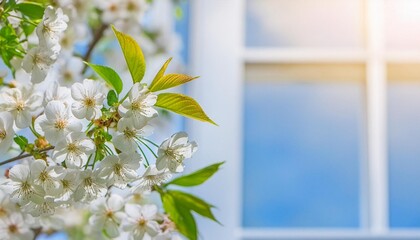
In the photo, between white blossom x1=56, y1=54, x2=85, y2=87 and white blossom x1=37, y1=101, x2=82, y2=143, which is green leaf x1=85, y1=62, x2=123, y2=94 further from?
white blossom x1=56, y1=54, x2=85, y2=87

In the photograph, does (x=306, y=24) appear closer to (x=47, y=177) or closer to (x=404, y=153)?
(x=404, y=153)

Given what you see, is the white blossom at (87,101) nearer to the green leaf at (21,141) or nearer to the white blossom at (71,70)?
the green leaf at (21,141)

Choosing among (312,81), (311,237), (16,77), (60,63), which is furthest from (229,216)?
(16,77)

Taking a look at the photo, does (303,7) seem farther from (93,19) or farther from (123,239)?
(123,239)

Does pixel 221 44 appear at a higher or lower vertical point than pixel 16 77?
higher

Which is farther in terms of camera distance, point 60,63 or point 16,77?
point 60,63

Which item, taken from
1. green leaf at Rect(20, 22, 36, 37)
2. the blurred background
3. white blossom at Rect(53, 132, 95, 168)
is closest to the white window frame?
the blurred background

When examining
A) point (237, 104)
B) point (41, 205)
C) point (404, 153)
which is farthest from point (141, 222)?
point (404, 153)
